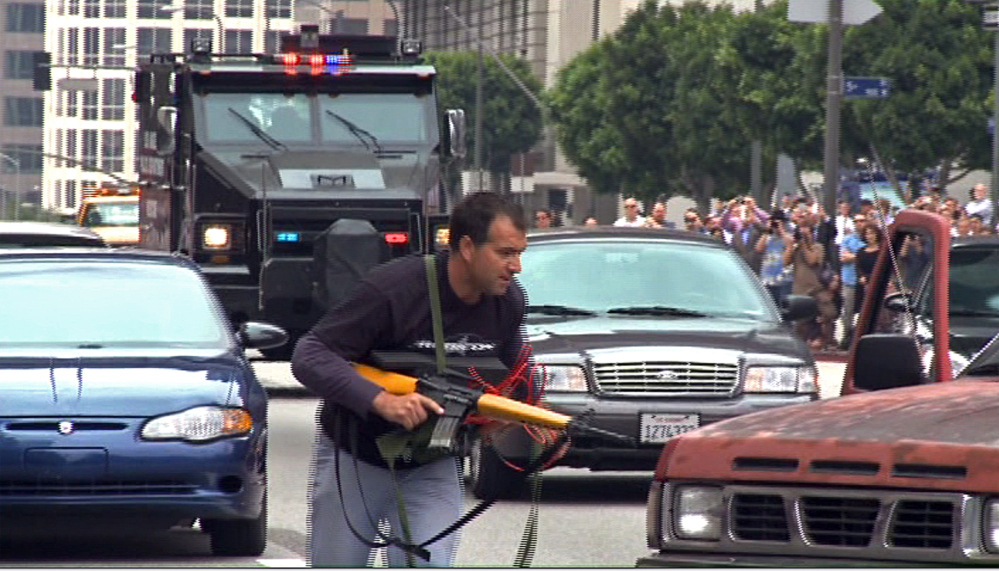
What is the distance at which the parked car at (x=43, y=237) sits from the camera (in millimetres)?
16453

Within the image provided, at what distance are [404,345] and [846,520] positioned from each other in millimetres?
1452

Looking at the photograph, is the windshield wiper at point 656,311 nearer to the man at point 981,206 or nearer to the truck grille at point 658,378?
the truck grille at point 658,378

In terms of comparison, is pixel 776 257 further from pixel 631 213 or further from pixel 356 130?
pixel 356 130

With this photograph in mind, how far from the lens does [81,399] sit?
11.0 metres

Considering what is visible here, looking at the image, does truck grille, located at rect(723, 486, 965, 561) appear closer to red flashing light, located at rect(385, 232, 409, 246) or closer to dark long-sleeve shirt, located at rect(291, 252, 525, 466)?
dark long-sleeve shirt, located at rect(291, 252, 525, 466)

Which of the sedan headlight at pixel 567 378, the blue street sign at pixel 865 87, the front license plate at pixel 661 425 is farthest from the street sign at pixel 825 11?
the front license plate at pixel 661 425

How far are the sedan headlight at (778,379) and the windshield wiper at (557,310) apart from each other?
4.08ft

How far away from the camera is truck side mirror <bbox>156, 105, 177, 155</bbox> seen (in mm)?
22797

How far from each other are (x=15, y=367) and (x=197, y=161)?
38.1ft

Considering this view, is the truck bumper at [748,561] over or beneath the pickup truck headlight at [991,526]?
beneath

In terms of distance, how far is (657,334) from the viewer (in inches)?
561

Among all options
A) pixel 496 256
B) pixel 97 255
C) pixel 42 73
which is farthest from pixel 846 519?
pixel 42 73

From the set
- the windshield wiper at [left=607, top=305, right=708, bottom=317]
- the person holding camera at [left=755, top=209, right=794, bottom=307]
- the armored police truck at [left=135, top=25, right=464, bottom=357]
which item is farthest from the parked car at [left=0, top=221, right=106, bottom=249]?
the person holding camera at [left=755, top=209, right=794, bottom=307]

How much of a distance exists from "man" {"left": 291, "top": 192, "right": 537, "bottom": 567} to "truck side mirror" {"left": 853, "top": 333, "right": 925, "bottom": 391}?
1.17 meters
